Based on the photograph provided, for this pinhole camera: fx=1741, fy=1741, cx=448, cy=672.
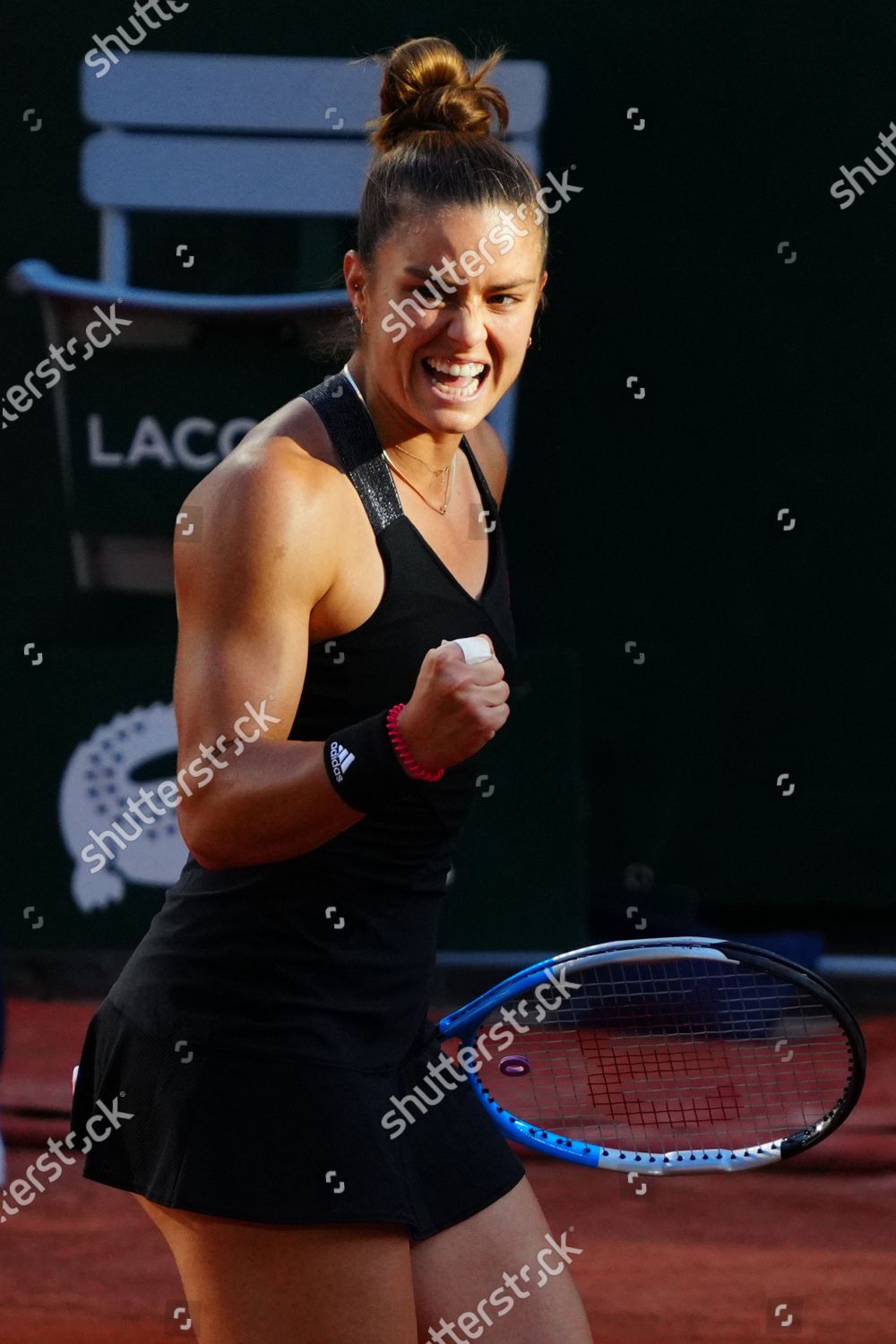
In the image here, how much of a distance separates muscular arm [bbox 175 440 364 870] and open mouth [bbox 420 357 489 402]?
198 mm

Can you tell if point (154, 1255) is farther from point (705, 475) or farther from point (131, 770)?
point (705, 475)

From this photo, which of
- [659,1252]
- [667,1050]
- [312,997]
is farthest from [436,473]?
[659,1252]

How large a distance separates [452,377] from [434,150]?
0.24 meters

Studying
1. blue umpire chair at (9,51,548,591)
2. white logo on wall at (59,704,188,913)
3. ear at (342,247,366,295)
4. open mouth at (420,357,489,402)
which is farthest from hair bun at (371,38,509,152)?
white logo on wall at (59,704,188,913)

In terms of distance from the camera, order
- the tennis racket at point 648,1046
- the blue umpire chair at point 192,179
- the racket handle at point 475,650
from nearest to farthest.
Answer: the racket handle at point 475,650 → the tennis racket at point 648,1046 → the blue umpire chair at point 192,179

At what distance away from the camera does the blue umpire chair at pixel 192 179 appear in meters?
4.50

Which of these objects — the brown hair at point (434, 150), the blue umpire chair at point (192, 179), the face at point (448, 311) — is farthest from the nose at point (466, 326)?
the blue umpire chair at point (192, 179)

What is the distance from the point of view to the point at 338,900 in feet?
5.55

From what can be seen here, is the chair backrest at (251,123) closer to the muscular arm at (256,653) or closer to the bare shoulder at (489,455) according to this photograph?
the bare shoulder at (489,455)

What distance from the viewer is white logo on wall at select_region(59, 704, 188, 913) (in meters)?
4.62

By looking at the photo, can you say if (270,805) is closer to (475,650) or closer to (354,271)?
(475,650)

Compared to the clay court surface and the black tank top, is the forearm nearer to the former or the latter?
the black tank top

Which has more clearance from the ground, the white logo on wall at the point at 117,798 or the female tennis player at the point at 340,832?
the female tennis player at the point at 340,832

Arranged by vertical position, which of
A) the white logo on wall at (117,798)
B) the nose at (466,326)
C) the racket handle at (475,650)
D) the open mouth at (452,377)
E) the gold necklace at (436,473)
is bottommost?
the white logo on wall at (117,798)
